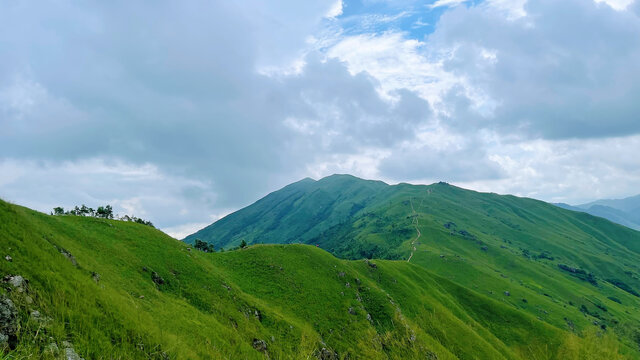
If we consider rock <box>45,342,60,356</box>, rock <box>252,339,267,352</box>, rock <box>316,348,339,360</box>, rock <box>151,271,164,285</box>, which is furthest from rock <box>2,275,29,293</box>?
rock <box>316,348,339,360</box>

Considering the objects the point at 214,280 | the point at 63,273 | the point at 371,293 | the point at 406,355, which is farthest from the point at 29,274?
the point at 371,293

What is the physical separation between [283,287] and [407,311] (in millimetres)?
46528

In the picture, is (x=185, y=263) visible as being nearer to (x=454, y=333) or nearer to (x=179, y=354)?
(x=179, y=354)

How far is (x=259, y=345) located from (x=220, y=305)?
10814 mm

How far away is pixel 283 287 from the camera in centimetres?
Answer: 8206

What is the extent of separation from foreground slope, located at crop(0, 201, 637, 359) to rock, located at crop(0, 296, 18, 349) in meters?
0.16

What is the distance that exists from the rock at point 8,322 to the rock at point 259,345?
130 feet

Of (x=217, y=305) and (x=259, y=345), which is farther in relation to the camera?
(x=217, y=305)

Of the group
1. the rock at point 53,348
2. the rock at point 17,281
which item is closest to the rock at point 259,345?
the rock at point 17,281

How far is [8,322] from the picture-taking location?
17.8m

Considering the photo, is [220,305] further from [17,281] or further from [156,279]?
[17,281]

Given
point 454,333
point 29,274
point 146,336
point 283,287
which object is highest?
point 29,274

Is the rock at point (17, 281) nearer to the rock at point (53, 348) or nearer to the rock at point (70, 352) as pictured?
the rock at point (70, 352)

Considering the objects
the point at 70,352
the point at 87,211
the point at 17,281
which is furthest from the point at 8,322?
the point at 87,211
